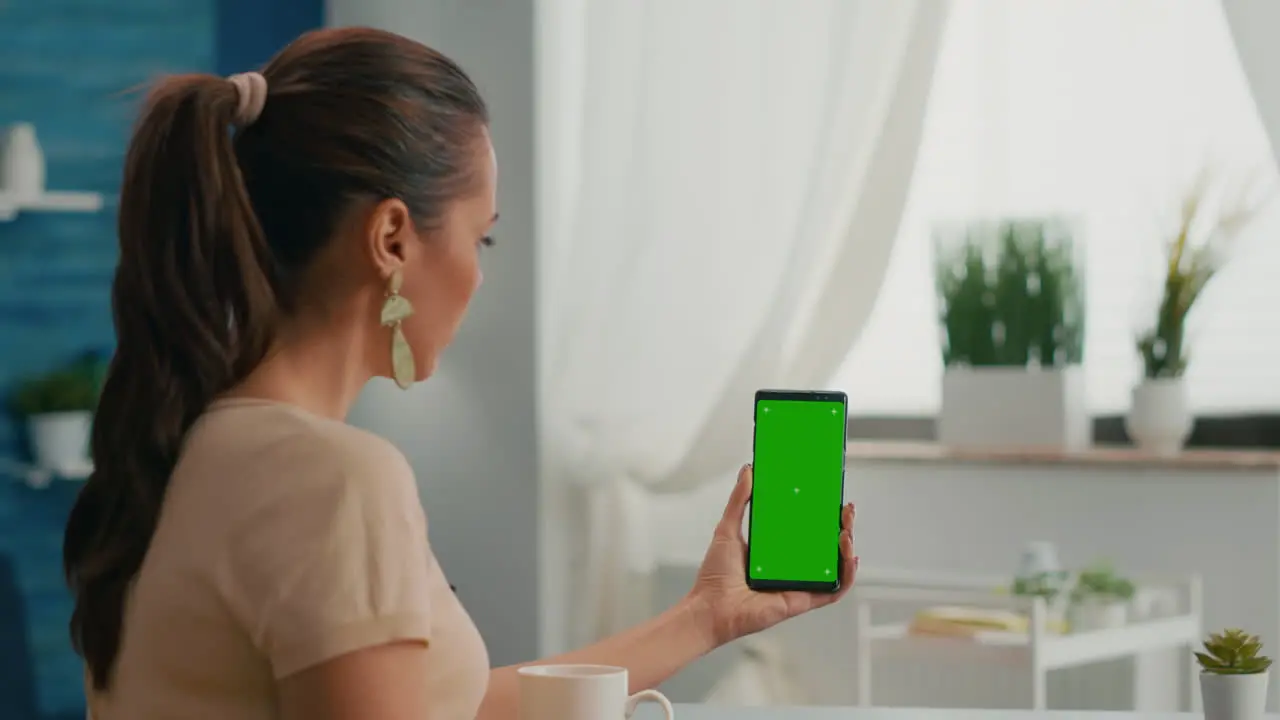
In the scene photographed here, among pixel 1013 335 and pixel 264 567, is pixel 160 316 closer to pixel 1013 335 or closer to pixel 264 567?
pixel 264 567

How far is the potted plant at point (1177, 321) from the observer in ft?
10.5

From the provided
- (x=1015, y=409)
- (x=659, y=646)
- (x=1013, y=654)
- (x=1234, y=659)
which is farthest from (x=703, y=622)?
(x=1015, y=409)

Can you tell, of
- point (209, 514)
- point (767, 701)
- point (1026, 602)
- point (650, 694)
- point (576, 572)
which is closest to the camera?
point (209, 514)

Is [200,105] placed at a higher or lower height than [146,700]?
higher

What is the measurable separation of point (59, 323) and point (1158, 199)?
7.70 feet

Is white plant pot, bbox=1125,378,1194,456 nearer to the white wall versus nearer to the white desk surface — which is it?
the white wall

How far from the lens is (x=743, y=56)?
Answer: 134 inches

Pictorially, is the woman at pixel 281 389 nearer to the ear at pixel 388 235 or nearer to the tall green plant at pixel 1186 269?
the ear at pixel 388 235

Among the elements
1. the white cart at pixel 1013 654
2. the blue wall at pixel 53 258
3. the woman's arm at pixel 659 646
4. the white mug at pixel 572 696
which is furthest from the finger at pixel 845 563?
the blue wall at pixel 53 258

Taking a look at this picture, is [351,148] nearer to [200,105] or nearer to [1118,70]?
[200,105]

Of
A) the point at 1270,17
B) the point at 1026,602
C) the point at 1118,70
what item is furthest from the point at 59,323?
the point at 1270,17

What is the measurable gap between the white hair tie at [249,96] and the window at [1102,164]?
244cm

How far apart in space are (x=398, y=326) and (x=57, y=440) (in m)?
2.37

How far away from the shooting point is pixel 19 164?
3309mm
